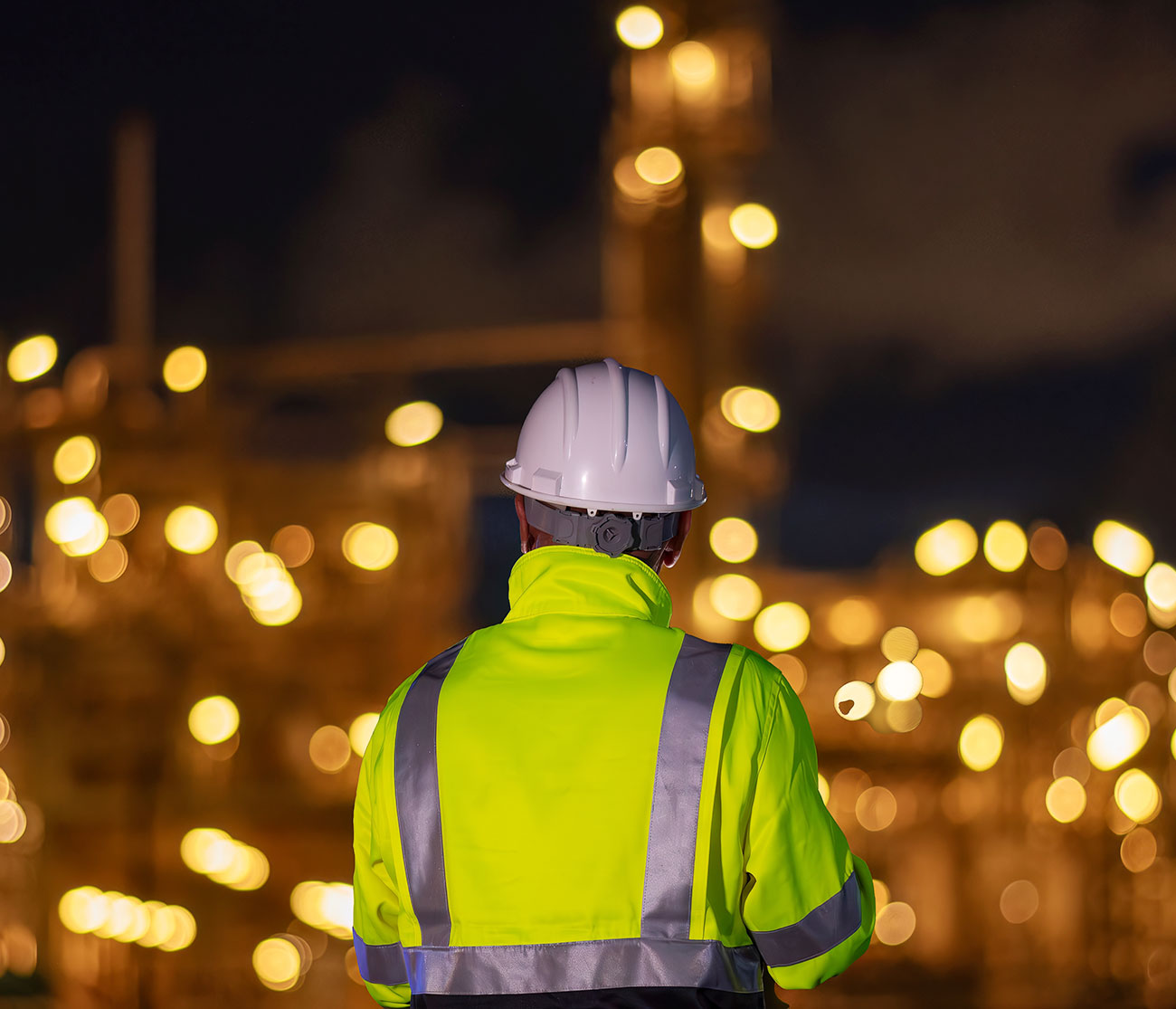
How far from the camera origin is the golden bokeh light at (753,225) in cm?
515

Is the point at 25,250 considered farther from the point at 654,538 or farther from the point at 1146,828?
the point at 1146,828

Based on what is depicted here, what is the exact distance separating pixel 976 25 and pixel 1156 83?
3.36ft

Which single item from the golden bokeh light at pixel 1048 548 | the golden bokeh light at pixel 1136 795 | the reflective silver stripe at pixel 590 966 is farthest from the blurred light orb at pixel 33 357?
the golden bokeh light at pixel 1136 795

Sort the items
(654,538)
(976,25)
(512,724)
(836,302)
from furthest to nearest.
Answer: (836,302) < (976,25) < (654,538) < (512,724)

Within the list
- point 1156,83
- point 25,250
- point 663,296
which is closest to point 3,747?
point 25,250

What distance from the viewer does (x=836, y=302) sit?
717 centimetres

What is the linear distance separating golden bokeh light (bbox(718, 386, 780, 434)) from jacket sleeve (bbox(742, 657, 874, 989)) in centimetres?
391

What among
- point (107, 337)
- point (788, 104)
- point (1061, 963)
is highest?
point (788, 104)

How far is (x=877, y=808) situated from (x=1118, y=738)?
44.4 inches

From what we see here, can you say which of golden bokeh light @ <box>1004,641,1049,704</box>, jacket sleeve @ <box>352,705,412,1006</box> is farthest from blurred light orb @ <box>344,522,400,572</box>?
jacket sleeve @ <box>352,705,412,1006</box>

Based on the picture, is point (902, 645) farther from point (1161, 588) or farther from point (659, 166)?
point (659, 166)

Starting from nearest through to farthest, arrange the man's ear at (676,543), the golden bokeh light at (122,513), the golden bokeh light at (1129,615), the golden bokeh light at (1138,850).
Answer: the man's ear at (676,543) → the golden bokeh light at (1129,615) → the golden bokeh light at (1138,850) → the golden bokeh light at (122,513)

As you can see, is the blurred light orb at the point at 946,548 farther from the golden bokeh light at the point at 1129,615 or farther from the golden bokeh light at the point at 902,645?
the golden bokeh light at the point at 1129,615

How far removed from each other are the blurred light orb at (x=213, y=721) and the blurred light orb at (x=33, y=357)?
1782 millimetres
